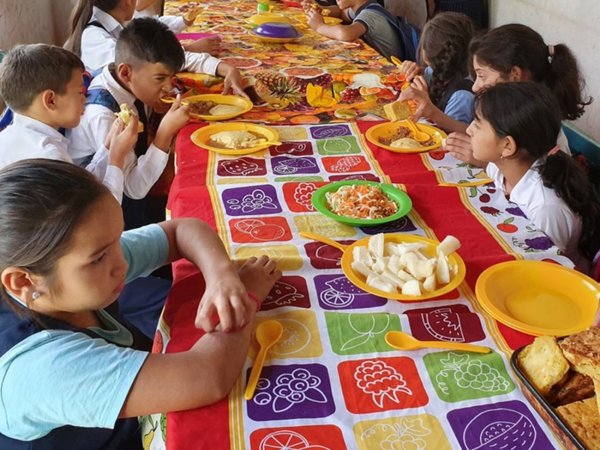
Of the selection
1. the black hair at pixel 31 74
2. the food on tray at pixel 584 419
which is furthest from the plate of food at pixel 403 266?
the black hair at pixel 31 74

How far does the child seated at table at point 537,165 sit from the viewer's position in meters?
1.61

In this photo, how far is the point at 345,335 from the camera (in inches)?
40.3

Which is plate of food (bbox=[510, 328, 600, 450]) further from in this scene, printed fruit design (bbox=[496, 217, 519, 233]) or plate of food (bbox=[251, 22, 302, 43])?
plate of food (bbox=[251, 22, 302, 43])

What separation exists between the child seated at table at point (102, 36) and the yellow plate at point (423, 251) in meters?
1.45

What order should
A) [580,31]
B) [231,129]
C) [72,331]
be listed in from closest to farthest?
[72,331], [231,129], [580,31]

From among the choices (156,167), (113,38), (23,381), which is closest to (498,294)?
(23,381)

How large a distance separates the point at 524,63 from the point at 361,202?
3.81ft

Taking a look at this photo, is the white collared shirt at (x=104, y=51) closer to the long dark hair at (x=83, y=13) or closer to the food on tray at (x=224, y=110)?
the long dark hair at (x=83, y=13)

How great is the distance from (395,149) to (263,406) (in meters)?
1.12

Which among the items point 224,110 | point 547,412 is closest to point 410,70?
point 224,110

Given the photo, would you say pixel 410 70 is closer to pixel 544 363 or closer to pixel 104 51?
pixel 104 51

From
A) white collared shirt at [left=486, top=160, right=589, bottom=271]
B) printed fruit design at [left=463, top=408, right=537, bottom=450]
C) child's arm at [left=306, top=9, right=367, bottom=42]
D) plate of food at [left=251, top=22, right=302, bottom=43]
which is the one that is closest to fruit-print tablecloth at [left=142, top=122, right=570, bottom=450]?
printed fruit design at [left=463, top=408, right=537, bottom=450]

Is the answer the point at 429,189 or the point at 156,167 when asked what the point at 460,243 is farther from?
the point at 156,167

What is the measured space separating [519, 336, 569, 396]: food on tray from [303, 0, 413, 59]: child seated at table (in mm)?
2553
